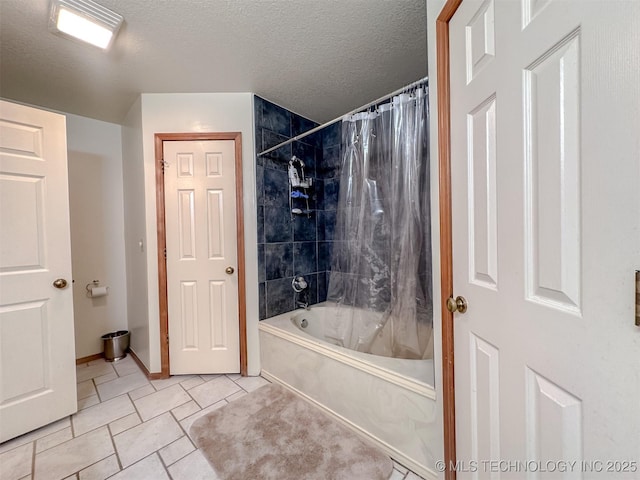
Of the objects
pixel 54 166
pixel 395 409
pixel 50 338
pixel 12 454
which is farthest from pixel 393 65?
pixel 12 454

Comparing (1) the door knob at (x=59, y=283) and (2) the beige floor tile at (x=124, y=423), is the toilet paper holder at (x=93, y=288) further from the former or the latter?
(2) the beige floor tile at (x=124, y=423)

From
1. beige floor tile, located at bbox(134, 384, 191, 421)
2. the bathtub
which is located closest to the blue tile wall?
the bathtub

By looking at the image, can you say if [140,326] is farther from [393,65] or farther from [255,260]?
[393,65]

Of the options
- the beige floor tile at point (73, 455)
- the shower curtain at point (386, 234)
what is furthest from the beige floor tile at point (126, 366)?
the shower curtain at point (386, 234)

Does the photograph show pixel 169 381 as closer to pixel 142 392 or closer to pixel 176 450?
pixel 142 392

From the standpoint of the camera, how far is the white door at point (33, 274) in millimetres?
1474

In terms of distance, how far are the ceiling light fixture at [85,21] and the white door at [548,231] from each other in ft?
5.53

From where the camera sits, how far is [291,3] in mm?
1324

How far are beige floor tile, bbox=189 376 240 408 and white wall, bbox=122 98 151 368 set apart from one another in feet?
1.78

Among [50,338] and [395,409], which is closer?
[395,409]

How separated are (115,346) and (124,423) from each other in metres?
1.15

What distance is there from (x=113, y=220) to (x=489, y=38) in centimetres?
324

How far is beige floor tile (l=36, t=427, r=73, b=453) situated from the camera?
4.78ft

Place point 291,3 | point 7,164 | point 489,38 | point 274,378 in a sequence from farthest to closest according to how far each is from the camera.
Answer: point 274,378 → point 7,164 → point 291,3 → point 489,38
